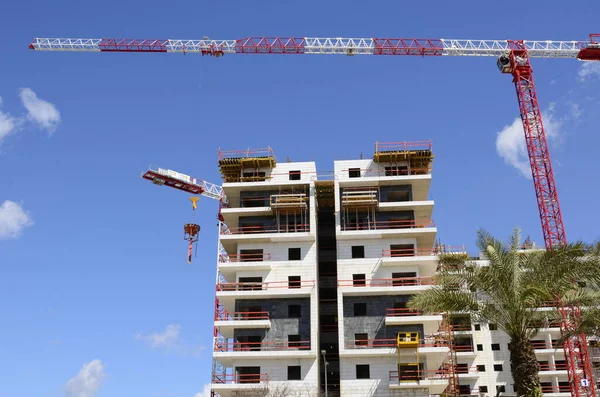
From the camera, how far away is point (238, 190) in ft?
233

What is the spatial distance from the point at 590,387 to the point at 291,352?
31.9 meters

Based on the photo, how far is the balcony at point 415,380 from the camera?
58.8m

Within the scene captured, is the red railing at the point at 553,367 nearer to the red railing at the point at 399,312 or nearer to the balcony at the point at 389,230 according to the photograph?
the balcony at the point at 389,230

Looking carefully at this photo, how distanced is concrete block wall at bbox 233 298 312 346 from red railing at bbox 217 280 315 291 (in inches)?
58.0

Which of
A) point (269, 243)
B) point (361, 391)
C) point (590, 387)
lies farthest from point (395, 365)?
point (590, 387)

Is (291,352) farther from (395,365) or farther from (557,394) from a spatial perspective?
(557,394)

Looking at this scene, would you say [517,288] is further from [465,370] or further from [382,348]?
[465,370]

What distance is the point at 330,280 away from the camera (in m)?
71.9

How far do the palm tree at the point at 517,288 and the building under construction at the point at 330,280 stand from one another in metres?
19.9

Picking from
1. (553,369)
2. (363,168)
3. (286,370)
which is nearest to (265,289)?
(286,370)

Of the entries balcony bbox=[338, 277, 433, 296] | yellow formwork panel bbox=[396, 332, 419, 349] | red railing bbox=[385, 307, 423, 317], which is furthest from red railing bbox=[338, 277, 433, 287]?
yellow formwork panel bbox=[396, 332, 419, 349]

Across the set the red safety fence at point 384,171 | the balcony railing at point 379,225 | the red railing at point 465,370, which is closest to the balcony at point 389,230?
the balcony railing at point 379,225

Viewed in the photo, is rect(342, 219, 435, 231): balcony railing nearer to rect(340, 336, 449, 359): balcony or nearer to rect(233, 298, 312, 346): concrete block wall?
rect(233, 298, 312, 346): concrete block wall

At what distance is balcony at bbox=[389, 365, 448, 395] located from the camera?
2317 inches
